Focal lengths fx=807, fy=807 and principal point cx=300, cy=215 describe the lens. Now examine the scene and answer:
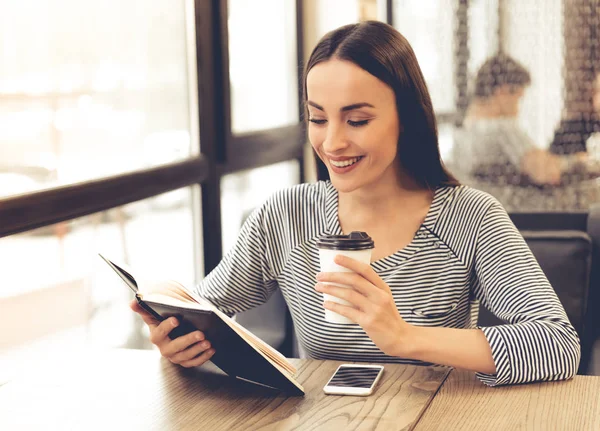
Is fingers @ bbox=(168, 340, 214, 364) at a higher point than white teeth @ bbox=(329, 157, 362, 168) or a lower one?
lower

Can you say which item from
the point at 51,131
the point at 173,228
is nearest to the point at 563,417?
the point at 51,131

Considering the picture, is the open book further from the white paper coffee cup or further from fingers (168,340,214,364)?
the white paper coffee cup

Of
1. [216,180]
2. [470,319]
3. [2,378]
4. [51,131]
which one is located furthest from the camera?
[216,180]

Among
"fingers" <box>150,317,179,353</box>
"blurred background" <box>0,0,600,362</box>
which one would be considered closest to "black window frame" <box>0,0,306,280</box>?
"blurred background" <box>0,0,600,362</box>

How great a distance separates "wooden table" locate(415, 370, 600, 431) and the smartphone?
11 centimetres

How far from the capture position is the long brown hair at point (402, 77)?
4.80ft

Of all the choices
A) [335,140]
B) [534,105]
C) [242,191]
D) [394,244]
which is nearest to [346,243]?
[335,140]

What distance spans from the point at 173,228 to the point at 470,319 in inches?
47.1

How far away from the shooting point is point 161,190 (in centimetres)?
230

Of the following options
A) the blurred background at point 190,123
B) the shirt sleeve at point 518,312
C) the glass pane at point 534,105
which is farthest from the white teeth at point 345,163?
the glass pane at point 534,105

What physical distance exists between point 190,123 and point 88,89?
0.62 meters

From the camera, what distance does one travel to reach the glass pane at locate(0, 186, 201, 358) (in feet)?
5.85

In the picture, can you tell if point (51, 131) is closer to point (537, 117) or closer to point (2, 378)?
point (2, 378)

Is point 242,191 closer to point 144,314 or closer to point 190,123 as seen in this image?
point 190,123
